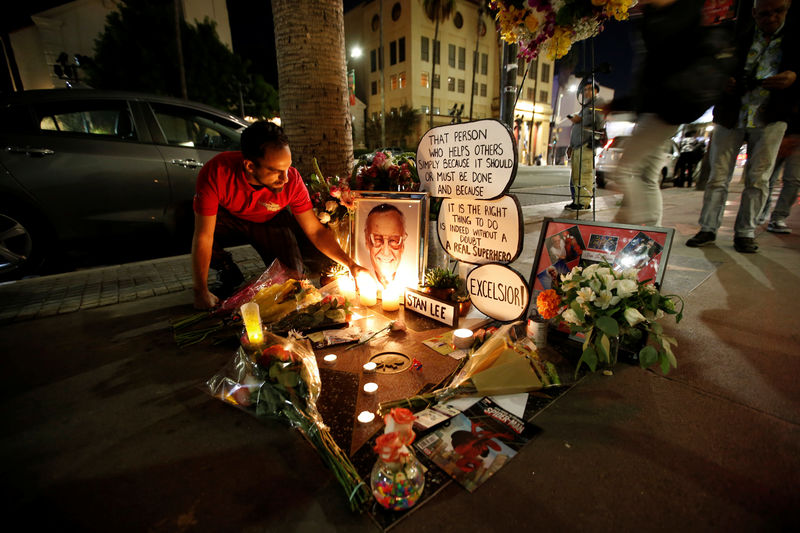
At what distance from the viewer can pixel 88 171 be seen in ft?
11.9

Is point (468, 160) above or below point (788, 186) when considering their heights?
above

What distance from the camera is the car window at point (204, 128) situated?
4078 mm

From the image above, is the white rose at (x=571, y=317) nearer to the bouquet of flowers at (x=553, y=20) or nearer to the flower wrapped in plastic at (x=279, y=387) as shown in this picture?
the flower wrapped in plastic at (x=279, y=387)

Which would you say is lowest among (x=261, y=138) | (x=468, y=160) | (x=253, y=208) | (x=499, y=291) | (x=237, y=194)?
(x=499, y=291)

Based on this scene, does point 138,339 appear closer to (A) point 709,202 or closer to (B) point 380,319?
(B) point 380,319

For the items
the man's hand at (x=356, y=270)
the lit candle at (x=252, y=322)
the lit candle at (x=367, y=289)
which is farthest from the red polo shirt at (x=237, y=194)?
the lit candle at (x=252, y=322)

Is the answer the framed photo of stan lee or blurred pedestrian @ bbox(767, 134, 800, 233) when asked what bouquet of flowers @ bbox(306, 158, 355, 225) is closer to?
the framed photo of stan lee

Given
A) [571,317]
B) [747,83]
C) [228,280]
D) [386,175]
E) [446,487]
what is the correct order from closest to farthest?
[446,487] < [571,317] < [386,175] < [228,280] < [747,83]

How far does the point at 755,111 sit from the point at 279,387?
5.27 m

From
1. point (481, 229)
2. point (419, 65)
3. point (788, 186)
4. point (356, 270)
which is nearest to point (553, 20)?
point (481, 229)

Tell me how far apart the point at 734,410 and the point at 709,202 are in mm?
3696

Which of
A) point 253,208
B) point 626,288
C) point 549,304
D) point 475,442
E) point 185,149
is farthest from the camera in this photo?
point 185,149

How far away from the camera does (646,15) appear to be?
2.63 metres

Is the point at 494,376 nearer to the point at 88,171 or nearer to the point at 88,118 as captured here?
the point at 88,171
